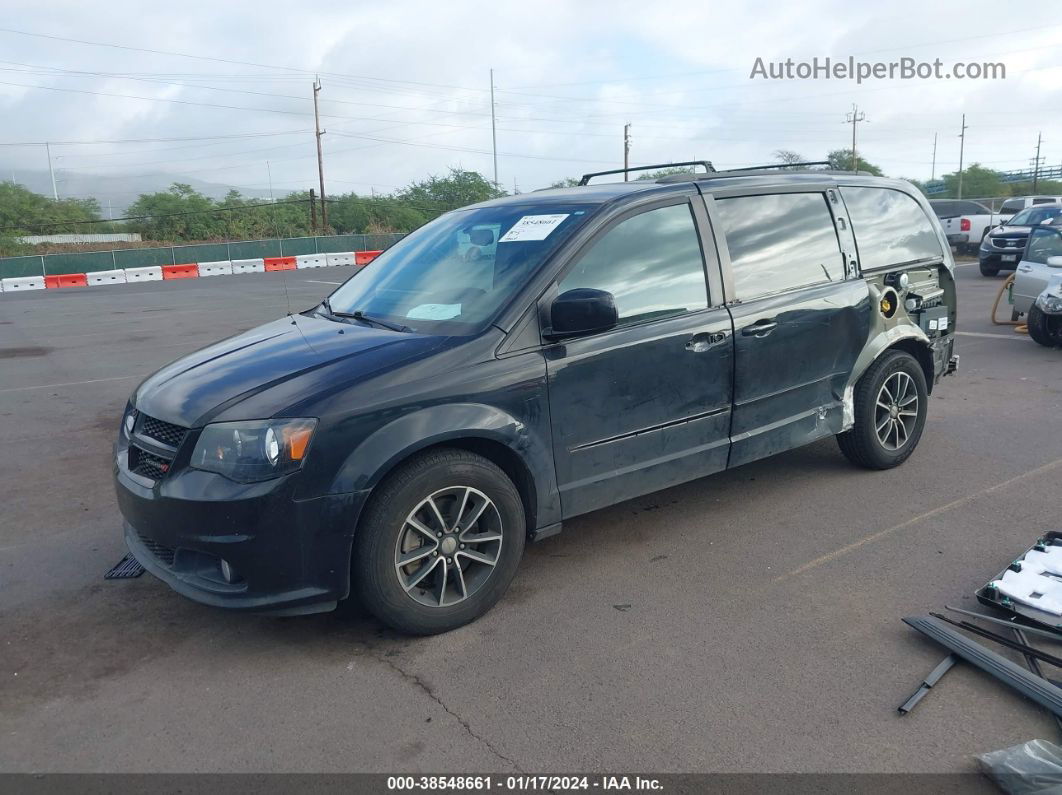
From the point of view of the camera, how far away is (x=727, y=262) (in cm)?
460

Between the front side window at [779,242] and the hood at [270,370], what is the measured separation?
1.87 m

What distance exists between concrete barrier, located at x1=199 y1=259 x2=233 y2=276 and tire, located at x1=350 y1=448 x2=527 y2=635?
30857 mm

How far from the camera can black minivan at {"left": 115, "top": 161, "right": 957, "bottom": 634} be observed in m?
3.35

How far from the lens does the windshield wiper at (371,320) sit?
406 cm

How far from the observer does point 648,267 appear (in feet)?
14.1

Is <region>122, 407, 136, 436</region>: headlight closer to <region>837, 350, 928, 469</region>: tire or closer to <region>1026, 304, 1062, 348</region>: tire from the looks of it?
<region>837, 350, 928, 469</region>: tire

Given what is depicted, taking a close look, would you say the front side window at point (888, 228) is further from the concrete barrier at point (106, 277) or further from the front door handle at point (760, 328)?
the concrete barrier at point (106, 277)

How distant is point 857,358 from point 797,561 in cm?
153

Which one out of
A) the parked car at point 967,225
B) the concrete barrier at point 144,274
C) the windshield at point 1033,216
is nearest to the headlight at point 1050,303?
the windshield at point 1033,216

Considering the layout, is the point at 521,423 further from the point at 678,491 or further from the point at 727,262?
the point at 678,491

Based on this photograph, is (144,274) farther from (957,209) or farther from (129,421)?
(129,421)

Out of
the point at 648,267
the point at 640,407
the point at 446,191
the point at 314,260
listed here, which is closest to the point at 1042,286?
the point at 648,267

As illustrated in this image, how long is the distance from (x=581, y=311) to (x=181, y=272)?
30.6m

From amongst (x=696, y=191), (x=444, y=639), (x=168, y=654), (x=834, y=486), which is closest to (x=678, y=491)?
(x=834, y=486)
